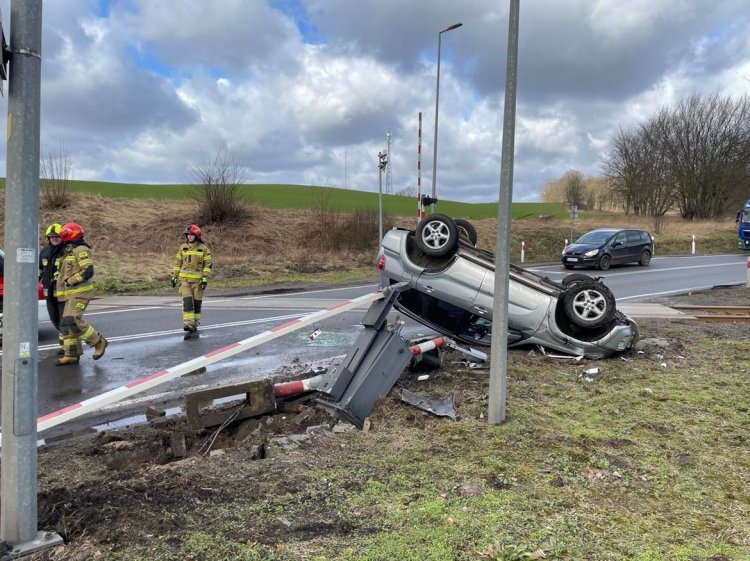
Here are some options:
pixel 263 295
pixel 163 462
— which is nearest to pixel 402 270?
pixel 163 462

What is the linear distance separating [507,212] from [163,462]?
121 inches

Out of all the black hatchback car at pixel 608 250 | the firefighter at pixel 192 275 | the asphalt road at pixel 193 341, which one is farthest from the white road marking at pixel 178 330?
the black hatchback car at pixel 608 250

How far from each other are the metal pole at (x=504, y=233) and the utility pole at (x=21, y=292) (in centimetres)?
291

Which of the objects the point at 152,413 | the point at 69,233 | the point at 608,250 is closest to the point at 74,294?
the point at 69,233

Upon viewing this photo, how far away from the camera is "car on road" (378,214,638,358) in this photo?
6793mm

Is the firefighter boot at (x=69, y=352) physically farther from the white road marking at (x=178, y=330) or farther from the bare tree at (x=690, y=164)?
the bare tree at (x=690, y=164)

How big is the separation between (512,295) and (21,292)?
5281 mm

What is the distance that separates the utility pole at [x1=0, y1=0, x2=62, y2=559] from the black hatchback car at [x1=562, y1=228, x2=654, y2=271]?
2137 centimetres

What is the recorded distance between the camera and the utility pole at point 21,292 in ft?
8.18

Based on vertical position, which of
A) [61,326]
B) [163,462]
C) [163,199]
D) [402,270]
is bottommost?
[163,462]

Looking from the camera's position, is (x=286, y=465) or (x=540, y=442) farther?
(x=540, y=442)

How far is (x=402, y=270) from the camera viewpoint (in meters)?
7.06

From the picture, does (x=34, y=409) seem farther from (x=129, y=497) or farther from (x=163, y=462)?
(x=163, y=462)

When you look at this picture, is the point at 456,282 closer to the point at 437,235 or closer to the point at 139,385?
the point at 437,235
